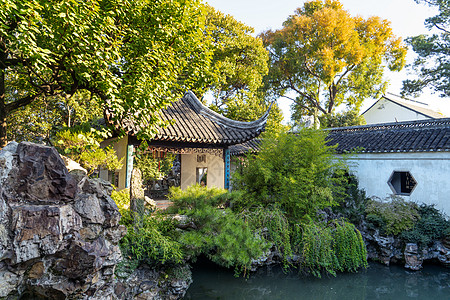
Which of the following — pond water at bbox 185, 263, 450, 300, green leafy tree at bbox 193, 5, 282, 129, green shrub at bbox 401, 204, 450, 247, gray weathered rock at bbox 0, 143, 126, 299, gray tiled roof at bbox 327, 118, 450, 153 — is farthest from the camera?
green leafy tree at bbox 193, 5, 282, 129

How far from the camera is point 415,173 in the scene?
853 centimetres

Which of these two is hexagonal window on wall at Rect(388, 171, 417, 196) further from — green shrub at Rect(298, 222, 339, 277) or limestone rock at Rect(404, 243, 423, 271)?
green shrub at Rect(298, 222, 339, 277)

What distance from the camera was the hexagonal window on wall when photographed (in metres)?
9.01

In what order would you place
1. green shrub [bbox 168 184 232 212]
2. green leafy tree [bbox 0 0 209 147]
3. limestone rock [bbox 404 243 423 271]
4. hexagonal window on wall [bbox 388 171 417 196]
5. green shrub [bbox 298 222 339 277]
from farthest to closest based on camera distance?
hexagonal window on wall [bbox 388 171 417 196], limestone rock [bbox 404 243 423 271], green shrub [bbox 298 222 339 277], green shrub [bbox 168 184 232 212], green leafy tree [bbox 0 0 209 147]

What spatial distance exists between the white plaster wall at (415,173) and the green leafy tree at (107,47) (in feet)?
21.0

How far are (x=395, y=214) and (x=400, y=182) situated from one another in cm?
283

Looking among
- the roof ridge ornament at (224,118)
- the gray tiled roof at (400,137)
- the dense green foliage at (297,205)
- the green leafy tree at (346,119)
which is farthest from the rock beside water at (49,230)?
the green leafy tree at (346,119)

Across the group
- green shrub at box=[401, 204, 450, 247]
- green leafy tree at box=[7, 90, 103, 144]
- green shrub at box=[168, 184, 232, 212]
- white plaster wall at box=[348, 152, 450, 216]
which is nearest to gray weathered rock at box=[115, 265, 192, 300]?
green shrub at box=[168, 184, 232, 212]

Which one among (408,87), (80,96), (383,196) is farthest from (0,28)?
(408,87)

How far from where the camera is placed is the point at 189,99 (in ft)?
31.5

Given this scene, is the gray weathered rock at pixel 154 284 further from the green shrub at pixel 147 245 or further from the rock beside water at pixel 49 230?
the rock beside water at pixel 49 230

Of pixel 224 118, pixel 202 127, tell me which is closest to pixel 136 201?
pixel 202 127

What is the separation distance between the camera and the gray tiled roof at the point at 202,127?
24.5ft

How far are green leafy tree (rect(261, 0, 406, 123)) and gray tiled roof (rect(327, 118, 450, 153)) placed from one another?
264 inches
